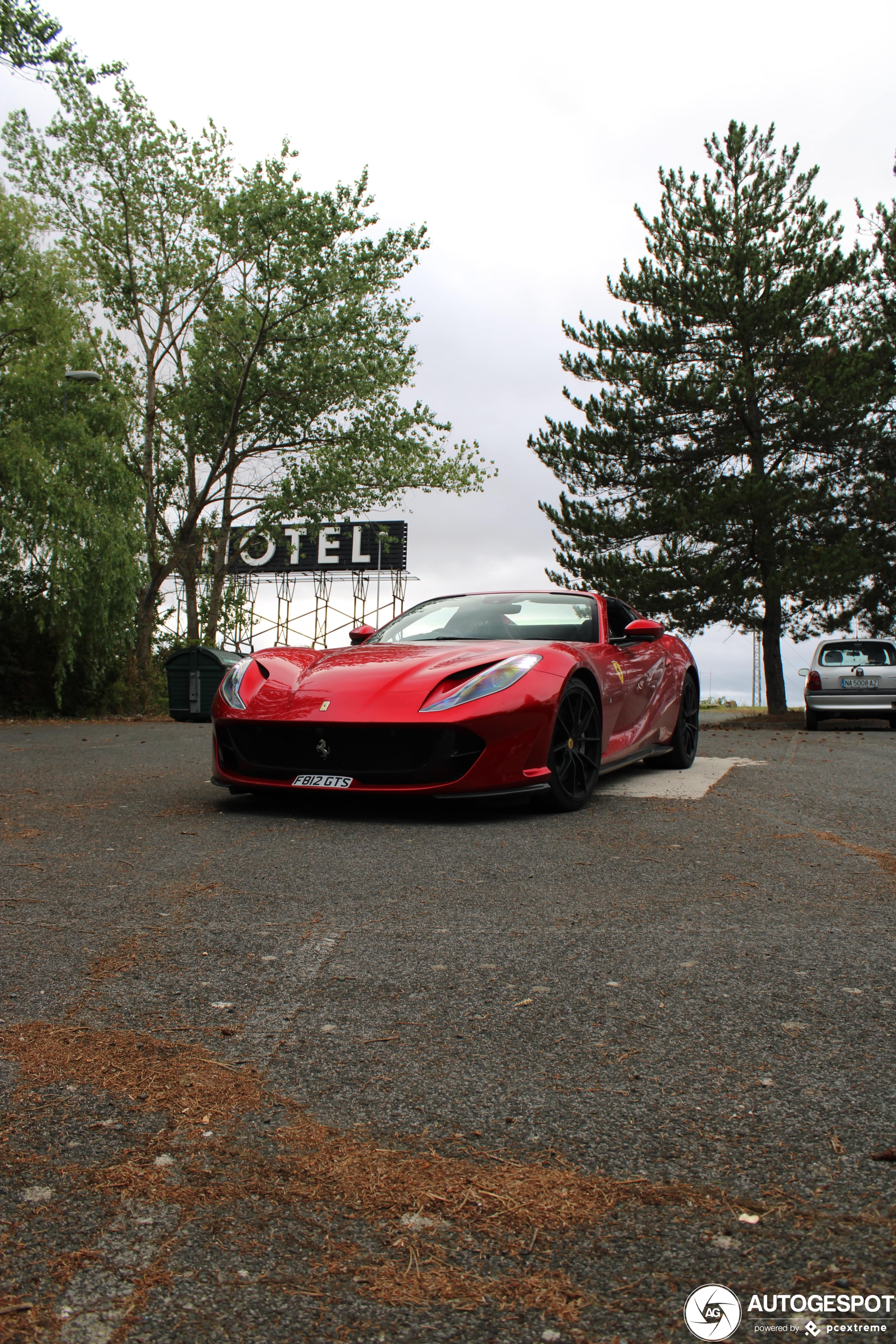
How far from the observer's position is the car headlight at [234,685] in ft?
18.7

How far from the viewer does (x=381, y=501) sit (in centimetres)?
2862

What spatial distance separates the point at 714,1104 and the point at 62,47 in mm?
14843

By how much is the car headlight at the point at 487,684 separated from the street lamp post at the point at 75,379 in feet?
54.1

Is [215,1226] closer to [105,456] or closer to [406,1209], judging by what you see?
[406,1209]

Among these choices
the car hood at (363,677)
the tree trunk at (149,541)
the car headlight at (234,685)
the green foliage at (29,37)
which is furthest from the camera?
the tree trunk at (149,541)

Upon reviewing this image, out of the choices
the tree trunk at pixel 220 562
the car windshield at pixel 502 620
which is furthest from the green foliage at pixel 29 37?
the tree trunk at pixel 220 562

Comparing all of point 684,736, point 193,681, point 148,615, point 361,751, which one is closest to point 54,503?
point 193,681

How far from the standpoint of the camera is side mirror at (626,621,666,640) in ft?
22.0

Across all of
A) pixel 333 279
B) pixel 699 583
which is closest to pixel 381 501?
pixel 333 279

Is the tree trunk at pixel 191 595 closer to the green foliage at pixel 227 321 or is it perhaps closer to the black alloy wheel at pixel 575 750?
the green foliage at pixel 227 321

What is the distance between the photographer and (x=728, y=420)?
23906 mm

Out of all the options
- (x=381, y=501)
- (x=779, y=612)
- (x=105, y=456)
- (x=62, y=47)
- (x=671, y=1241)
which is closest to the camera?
(x=671, y=1241)

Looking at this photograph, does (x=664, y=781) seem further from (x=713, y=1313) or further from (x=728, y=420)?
(x=728, y=420)

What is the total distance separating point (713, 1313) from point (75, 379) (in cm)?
2067
